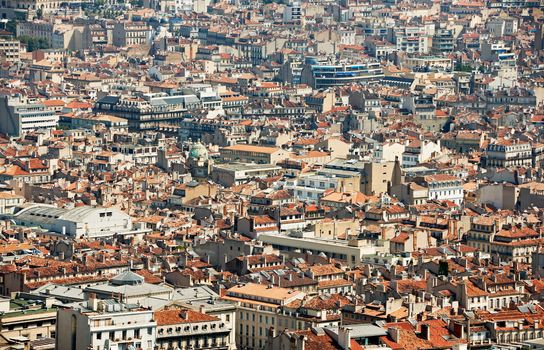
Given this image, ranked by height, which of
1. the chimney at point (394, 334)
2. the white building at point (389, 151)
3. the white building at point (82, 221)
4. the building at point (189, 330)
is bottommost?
the white building at point (389, 151)

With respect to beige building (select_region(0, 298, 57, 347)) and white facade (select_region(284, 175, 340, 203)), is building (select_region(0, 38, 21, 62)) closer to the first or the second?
white facade (select_region(284, 175, 340, 203))

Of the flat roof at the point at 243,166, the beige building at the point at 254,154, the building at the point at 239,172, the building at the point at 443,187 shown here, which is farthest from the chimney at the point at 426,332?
the beige building at the point at 254,154

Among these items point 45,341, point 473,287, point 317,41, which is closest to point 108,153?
point 473,287

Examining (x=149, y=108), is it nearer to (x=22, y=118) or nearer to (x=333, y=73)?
(x=22, y=118)

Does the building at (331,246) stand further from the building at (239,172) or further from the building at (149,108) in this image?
the building at (149,108)

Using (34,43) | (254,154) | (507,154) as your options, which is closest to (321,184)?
(254,154)

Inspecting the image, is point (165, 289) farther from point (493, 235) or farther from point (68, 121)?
point (68, 121)
